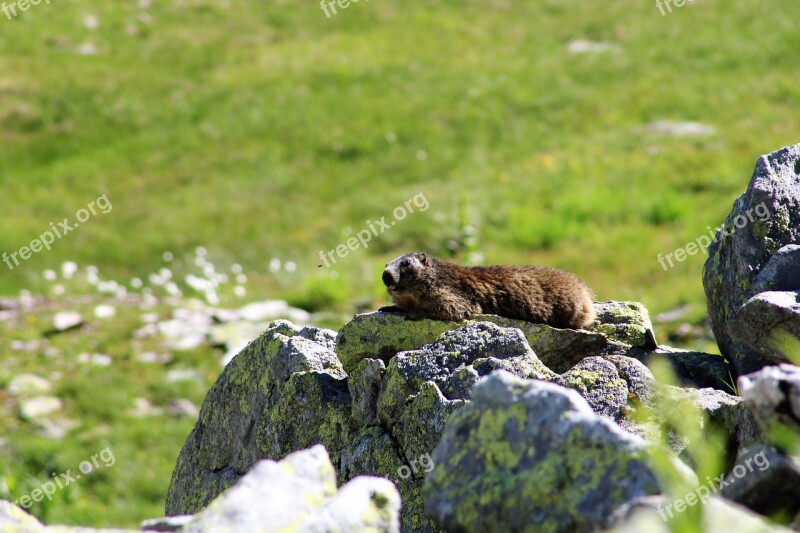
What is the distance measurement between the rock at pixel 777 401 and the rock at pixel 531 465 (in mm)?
694

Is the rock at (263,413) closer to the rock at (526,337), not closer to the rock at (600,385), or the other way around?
the rock at (526,337)

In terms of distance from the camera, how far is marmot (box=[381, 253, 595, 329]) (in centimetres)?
930

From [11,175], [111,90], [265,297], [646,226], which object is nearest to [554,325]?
[265,297]

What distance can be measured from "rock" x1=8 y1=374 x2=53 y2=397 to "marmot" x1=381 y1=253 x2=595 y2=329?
11.6m

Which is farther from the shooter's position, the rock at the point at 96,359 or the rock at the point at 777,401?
the rock at the point at 96,359

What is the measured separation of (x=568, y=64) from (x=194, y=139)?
15.2 metres

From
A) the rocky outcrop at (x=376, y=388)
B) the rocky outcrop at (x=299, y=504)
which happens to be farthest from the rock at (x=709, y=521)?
the rocky outcrop at (x=376, y=388)

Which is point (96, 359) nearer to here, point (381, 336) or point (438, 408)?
point (381, 336)

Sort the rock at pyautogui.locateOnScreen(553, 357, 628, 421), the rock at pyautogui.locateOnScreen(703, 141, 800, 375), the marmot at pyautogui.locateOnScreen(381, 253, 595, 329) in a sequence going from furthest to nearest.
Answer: the marmot at pyautogui.locateOnScreen(381, 253, 595, 329) < the rock at pyautogui.locateOnScreen(703, 141, 800, 375) < the rock at pyautogui.locateOnScreen(553, 357, 628, 421)

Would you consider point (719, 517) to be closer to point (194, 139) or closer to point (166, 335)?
point (166, 335)

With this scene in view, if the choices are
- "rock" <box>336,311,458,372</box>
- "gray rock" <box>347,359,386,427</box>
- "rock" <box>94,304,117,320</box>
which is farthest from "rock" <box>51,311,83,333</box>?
"gray rock" <box>347,359,386,427</box>

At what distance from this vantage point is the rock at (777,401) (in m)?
4.95

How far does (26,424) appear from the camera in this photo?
17.8 meters

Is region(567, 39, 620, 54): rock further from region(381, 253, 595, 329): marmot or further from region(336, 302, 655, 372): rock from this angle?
region(336, 302, 655, 372): rock
